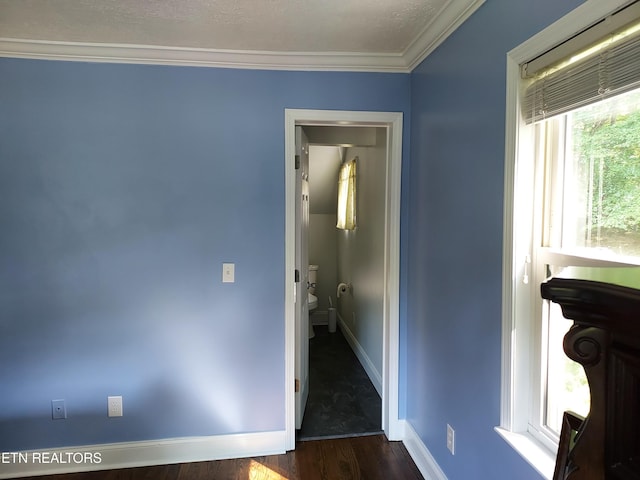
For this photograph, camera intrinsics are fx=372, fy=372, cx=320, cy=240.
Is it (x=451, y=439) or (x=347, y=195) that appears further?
(x=347, y=195)

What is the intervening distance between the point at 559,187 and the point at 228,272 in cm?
172

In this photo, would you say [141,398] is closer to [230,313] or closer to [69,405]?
[69,405]

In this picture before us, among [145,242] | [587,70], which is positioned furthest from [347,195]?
[587,70]

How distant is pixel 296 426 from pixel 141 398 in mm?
978

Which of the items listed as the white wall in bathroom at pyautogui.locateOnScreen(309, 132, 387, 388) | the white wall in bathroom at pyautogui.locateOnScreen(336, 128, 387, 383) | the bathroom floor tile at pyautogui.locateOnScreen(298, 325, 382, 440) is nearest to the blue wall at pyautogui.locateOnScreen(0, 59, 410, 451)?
the bathroom floor tile at pyautogui.locateOnScreen(298, 325, 382, 440)

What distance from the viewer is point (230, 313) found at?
2.26 m

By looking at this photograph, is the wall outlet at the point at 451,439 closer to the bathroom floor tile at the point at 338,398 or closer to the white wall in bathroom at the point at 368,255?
the bathroom floor tile at the point at 338,398

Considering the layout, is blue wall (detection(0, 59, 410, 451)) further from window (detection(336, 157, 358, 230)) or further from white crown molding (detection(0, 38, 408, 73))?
window (detection(336, 157, 358, 230))

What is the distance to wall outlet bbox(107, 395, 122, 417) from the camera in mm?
2188

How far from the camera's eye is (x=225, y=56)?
214 centimetres

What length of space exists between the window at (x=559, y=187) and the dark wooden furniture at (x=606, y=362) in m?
0.57

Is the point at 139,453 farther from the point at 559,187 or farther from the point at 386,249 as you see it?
the point at 559,187

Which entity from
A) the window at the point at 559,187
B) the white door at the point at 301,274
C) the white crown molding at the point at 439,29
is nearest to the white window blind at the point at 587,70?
the window at the point at 559,187

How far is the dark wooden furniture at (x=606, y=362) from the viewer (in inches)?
19.4
